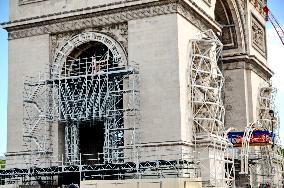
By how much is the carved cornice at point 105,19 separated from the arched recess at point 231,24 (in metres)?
6.22

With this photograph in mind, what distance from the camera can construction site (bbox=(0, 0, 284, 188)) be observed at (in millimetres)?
30094

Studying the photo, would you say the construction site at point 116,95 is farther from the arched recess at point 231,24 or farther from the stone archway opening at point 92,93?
the arched recess at point 231,24

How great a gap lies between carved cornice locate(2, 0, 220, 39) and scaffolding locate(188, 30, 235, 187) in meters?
1.41

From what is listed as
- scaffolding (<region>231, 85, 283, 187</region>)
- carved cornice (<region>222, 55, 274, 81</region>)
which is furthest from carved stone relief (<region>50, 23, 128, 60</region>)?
carved cornice (<region>222, 55, 274, 81</region>)

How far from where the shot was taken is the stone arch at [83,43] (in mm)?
31969

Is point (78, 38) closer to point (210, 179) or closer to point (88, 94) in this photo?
point (88, 94)

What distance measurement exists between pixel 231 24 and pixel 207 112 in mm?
12156

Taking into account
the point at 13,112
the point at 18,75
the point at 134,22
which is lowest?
the point at 13,112

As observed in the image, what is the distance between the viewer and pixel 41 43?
33.9m

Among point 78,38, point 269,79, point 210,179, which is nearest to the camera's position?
point 210,179

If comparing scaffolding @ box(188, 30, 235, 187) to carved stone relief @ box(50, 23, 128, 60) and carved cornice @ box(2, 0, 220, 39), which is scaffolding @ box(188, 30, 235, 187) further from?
carved stone relief @ box(50, 23, 128, 60)

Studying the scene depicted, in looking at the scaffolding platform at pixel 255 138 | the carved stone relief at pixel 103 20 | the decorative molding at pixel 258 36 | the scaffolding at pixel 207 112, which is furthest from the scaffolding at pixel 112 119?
the decorative molding at pixel 258 36

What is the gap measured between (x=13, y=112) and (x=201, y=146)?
36.2 ft

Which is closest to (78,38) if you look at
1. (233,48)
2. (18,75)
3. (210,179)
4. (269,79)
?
(18,75)
